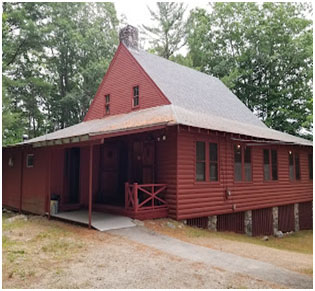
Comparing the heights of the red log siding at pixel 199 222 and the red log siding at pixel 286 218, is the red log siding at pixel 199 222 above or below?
above

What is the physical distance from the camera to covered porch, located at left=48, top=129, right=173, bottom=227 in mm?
10570

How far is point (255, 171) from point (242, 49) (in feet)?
61.9

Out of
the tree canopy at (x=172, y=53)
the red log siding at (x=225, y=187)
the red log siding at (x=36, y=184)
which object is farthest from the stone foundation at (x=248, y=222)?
the tree canopy at (x=172, y=53)

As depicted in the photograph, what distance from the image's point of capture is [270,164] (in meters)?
13.8

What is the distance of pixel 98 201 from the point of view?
12.2 meters

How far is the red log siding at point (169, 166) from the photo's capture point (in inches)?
391

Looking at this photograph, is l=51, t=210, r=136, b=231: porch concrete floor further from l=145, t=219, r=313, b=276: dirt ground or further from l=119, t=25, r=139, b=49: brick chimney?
l=119, t=25, r=139, b=49: brick chimney

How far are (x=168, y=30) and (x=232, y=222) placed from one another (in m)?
24.8

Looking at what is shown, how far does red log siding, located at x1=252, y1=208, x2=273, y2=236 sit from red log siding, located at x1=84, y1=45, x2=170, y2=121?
20.5 feet

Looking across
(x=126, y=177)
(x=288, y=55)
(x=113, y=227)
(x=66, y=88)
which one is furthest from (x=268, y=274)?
(x=66, y=88)

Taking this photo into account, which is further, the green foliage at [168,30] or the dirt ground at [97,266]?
the green foliage at [168,30]

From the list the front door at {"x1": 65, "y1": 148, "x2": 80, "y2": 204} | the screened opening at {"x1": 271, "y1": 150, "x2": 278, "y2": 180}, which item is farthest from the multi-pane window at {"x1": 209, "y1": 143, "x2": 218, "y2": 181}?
the front door at {"x1": 65, "y1": 148, "x2": 80, "y2": 204}

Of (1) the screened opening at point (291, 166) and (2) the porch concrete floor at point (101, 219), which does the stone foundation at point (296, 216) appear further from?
(2) the porch concrete floor at point (101, 219)

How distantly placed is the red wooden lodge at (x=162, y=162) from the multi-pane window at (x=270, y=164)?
5 centimetres
